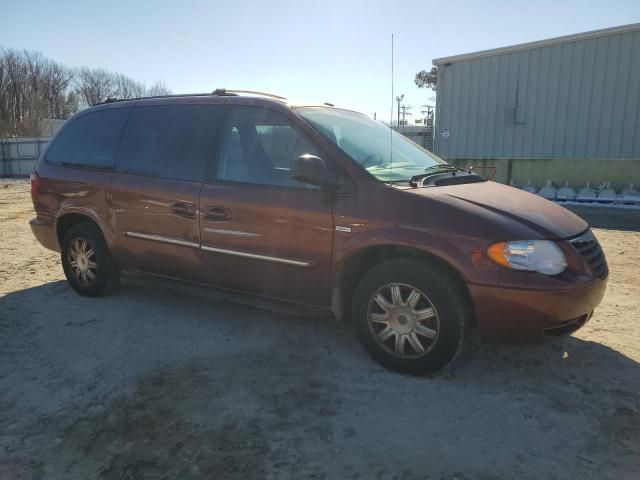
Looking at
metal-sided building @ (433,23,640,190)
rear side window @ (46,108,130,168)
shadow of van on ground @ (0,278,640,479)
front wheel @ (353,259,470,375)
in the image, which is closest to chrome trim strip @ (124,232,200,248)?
shadow of van on ground @ (0,278,640,479)

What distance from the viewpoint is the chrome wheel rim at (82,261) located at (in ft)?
15.7

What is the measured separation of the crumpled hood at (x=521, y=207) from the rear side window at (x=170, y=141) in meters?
1.79

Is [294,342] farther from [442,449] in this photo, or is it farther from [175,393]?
[442,449]

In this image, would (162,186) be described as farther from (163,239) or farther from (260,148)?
(260,148)

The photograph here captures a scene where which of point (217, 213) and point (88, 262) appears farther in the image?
point (88, 262)

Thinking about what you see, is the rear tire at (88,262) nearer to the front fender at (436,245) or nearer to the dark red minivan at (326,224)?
the dark red minivan at (326,224)

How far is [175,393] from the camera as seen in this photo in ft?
10.1

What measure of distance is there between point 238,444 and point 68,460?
82 centimetres

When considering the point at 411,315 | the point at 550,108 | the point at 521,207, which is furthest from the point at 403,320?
the point at 550,108

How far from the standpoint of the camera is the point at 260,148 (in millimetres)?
3828

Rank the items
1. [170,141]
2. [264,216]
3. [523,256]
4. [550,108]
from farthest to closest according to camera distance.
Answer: [550,108] → [170,141] → [264,216] → [523,256]

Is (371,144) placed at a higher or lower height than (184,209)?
higher

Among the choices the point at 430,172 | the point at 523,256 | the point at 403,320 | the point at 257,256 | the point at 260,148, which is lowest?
the point at 403,320

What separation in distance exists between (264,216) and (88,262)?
7.40 ft
